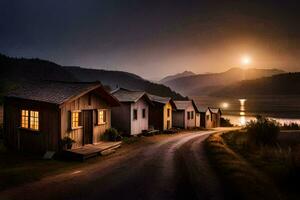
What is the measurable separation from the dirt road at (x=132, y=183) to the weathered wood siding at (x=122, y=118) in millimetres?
14682

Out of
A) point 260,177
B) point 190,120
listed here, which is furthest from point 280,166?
point 190,120

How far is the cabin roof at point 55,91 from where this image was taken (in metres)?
19.9

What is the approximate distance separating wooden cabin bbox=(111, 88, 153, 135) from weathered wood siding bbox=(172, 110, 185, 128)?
14.9 metres

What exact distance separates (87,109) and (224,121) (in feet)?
194

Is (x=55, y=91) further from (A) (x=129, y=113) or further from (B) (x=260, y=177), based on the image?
(B) (x=260, y=177)

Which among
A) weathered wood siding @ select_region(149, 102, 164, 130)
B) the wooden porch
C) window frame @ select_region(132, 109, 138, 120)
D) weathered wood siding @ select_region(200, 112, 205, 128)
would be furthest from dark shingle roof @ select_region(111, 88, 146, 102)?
weathered wood siding @ select_region(200, 112, 205, 128)

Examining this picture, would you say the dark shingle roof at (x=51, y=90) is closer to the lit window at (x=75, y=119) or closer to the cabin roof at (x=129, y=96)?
the lit window at (x=75, y=119)

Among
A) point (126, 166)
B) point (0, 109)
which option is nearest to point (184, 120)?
point (0, 109)

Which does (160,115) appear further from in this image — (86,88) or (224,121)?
(224,121)

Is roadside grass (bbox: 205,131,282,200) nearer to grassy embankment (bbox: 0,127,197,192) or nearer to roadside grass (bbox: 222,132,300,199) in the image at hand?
roadside grass (bbox: 222,132,300,199)

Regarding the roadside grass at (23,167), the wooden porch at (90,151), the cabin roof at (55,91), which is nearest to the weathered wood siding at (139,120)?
the cabin roof at (55,91)

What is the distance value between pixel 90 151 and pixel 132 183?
762 cm

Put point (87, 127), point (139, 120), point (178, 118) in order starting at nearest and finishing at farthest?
point (87, 127), point (139, 120), point (178, 118)

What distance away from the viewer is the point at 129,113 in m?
32.3
